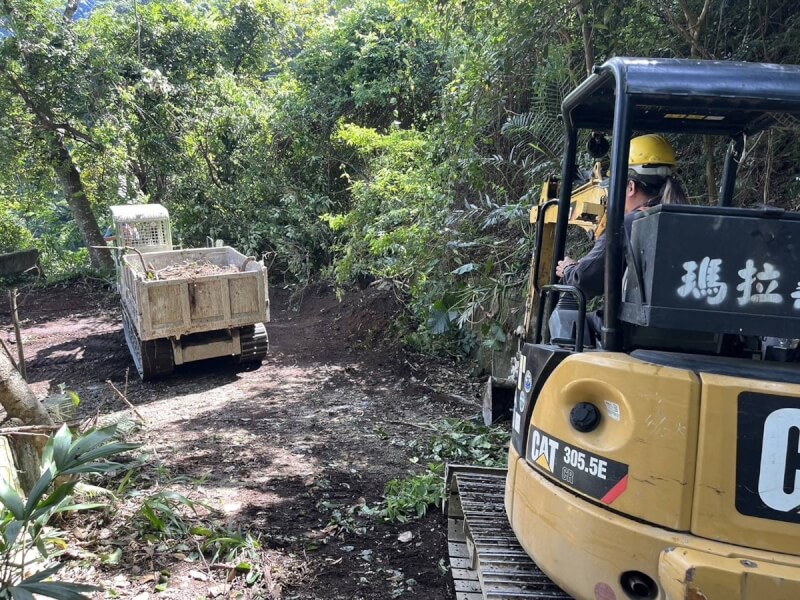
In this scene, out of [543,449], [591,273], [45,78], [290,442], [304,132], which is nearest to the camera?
[543,449]

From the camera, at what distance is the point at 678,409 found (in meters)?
1.86

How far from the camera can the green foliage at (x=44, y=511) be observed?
2.44 meters

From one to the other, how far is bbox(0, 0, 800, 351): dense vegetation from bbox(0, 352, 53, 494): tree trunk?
4334mm

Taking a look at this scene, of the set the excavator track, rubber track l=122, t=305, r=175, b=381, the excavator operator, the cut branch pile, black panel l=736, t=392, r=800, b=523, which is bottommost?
rubber track l=122, t=305, r=175, b=381

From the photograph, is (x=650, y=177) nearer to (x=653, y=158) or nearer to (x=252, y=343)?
(x=653, y=158)

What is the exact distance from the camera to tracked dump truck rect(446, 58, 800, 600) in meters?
1.80

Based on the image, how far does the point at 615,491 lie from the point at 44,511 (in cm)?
241

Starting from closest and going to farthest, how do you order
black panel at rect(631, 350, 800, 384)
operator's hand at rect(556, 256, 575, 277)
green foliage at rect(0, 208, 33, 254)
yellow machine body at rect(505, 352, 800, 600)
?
yellow machine body at rect(505, 352, 800, 600) → black panel at rect(631, 350, 800, 384) → operator's hand at rect(556, 256, 575, 277) → green foliage at rect(0, 208, 33, 254)

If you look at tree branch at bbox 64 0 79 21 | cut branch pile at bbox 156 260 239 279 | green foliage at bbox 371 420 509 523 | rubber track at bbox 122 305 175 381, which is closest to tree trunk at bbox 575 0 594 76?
green foliage at bbox 371 420 509 523

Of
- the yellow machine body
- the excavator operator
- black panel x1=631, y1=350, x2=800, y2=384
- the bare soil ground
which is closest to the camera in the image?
the yellow machine body

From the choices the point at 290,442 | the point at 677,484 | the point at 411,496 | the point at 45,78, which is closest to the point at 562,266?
the point at 677,484

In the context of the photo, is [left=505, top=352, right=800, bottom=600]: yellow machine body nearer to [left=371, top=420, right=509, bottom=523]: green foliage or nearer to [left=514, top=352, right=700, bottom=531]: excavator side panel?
[left=514, top=352, right=700, bottom=531]: excavator side panel

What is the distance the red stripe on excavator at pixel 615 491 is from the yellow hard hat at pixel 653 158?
162 centimetres

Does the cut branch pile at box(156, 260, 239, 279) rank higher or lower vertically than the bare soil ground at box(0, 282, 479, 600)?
higher
